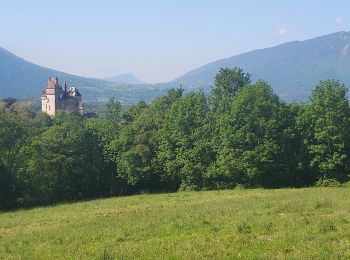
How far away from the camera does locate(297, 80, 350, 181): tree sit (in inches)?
2024

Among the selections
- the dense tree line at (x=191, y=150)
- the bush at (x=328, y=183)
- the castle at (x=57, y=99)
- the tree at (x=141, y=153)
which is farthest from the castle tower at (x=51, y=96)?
the bush at (x=328, y=183)

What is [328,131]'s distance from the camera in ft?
170

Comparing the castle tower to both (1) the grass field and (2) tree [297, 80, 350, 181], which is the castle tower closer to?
(2) tree [297, 80, 350, 181]

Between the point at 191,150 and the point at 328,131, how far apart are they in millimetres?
16191

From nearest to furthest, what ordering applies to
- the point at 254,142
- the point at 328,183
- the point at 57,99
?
the point at 328,183 < the point at 254,142 < the point at 57,99

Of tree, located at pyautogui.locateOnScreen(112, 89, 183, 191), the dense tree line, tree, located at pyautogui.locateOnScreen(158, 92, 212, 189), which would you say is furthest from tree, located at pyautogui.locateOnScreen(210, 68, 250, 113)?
tree, located at pyautogui.locateOnScreen(112, 89, 183, 191)

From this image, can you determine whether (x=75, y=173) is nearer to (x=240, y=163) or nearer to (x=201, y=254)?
(x=240, y=163)

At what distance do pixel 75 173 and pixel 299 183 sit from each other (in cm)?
2703

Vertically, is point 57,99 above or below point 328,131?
above

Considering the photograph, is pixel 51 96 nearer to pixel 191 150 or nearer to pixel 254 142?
pixel 191 150

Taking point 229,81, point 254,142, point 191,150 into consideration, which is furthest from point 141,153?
point 229,81

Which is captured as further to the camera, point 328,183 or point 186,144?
point 186,144

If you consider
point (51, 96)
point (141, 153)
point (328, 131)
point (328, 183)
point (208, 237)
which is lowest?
point (328, 183)

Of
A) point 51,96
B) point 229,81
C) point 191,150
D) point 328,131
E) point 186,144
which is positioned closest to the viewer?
point 328,131
